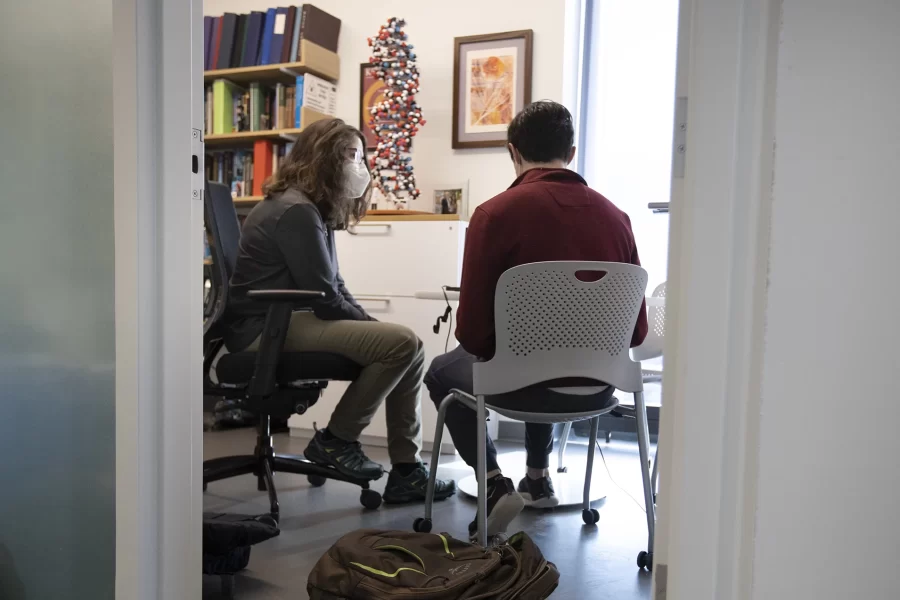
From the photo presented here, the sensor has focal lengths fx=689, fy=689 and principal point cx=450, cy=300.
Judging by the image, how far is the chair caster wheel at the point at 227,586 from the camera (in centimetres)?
149

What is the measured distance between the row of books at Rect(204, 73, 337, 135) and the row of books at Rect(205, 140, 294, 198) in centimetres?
12

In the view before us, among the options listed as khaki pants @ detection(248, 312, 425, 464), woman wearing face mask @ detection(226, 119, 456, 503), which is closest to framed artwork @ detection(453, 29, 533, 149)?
woman wearing face mask @ detection(226, 119, 456, 503)

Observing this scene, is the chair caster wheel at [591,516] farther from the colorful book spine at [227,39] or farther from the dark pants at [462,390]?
the colorful book spine at [227,39]

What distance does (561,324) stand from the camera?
1555mm

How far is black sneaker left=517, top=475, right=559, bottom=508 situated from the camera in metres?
2.17

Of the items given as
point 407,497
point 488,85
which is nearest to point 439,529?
point 407,497
